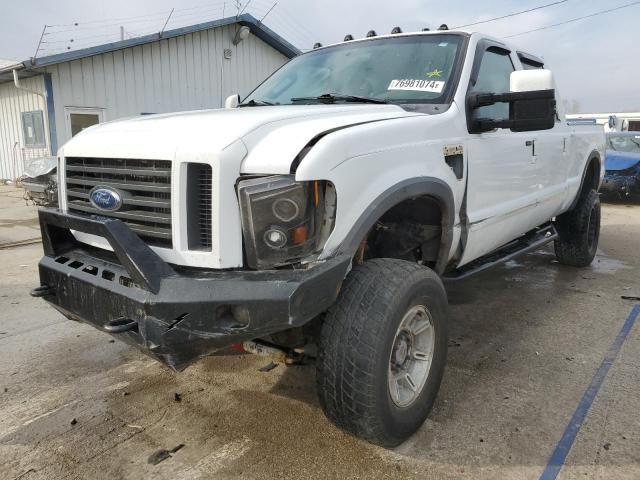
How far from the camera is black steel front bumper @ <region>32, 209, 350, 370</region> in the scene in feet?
6.72

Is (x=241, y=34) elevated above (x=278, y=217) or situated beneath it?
elevated above

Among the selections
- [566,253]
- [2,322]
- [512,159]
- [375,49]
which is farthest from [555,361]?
[2,322]

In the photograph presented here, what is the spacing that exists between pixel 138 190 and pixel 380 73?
1.86 m

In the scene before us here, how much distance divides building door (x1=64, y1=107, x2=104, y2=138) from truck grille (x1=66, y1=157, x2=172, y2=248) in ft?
36.4

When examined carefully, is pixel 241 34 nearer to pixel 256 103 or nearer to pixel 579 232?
pixel 579 232

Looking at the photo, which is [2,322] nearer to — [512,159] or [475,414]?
[475,414]

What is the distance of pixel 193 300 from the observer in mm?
2066

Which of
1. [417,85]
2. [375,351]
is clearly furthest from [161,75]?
[375,351]

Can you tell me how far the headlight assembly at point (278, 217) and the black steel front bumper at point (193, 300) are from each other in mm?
→ 76

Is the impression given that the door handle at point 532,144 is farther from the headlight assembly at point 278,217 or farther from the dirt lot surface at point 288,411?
the headlight assembly at point 278,217

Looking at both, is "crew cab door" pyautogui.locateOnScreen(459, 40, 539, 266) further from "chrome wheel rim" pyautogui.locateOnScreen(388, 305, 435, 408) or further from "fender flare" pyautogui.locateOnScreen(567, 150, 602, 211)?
"fender flare" pyautogui.locateOnScreen(567, 150, 602, 211)

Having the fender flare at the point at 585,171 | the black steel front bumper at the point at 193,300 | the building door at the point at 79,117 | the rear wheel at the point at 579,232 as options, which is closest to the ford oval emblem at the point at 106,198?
the black steel front bumper at the point at 193,300

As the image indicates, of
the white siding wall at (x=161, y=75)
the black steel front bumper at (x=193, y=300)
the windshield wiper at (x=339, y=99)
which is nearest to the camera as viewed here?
the black steel front bumper at (x=193, y=300)

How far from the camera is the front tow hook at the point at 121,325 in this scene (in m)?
2.15
